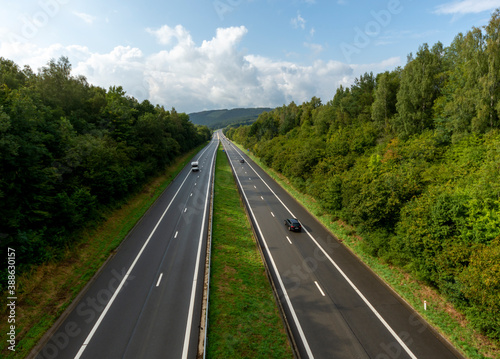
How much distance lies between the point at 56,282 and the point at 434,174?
30.9 meters

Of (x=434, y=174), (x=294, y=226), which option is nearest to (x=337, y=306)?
(x=294, y=226)

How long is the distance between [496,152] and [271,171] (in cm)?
4243

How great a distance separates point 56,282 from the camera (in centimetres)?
1534

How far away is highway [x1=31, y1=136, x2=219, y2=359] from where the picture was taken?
1115 centimetres

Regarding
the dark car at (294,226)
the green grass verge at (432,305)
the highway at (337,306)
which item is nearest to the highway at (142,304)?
the highway at (337,306)

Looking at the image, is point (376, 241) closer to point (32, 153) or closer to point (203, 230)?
point (203, 230)

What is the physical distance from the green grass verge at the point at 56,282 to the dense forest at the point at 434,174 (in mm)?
22195

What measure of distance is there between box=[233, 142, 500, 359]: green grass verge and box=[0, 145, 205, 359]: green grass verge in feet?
68.8

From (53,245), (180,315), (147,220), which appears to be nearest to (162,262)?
(180,315)

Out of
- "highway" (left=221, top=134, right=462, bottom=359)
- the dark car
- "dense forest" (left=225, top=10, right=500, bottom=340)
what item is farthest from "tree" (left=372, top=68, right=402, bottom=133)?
"highway" (left=221, top=134, right=462, bottom=359)

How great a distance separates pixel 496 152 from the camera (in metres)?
18.3

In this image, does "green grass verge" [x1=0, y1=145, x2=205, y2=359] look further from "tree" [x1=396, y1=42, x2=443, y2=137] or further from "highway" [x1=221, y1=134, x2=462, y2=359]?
"tree" [x1=396, y1=42, x2=443, y2=137]

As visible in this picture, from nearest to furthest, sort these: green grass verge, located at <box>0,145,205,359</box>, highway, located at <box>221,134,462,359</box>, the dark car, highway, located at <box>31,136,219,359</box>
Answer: highway, located at <box>31,136,219,359</box> → green grass verge, located at <box>0,145,205,359</box> → highway, located at <box>221,134,462,359</box> → the dark car

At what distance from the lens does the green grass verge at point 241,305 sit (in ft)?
37.4
